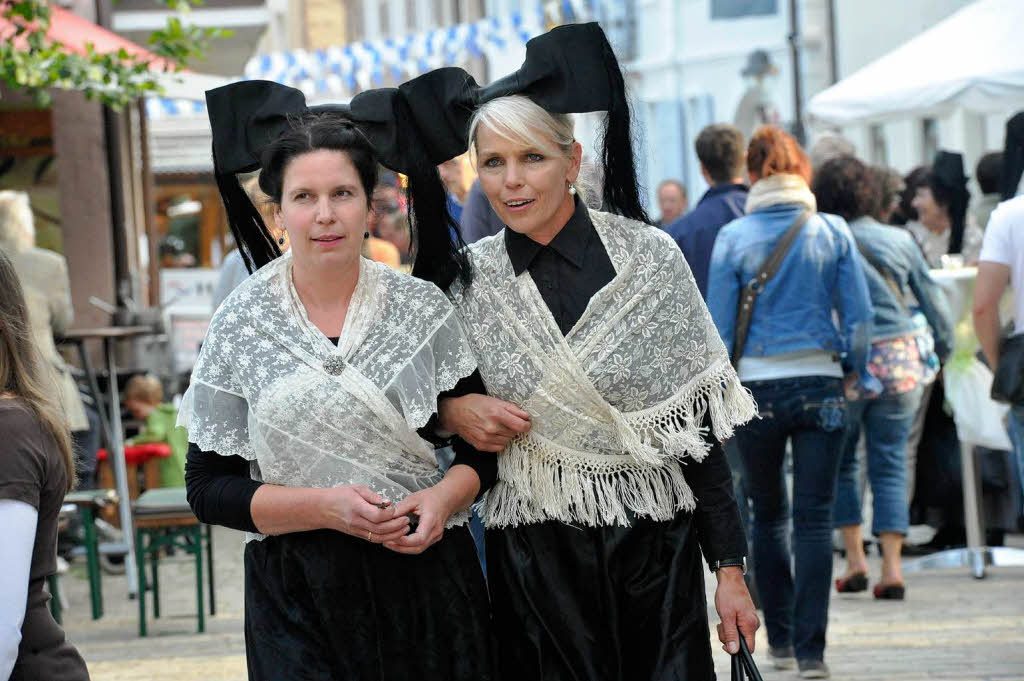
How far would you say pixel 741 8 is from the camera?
32312 millimetres

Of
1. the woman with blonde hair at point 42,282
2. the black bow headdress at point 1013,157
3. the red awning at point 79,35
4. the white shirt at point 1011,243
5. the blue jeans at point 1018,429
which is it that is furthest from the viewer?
the red awning at point 79,35

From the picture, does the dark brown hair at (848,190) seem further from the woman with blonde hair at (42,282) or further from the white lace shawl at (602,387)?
the white lace shawl at (602,387)

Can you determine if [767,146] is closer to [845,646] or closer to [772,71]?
[845,646]

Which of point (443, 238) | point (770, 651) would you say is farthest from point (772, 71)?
point (443, 238)

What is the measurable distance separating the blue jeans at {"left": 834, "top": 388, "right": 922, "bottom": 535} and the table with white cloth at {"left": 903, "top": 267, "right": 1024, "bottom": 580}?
571mm

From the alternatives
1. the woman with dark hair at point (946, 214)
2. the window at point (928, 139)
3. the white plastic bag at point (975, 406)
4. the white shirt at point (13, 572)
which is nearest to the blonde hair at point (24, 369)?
the white shirt at point (13, 572)

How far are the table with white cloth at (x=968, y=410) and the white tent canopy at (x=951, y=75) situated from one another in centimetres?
217

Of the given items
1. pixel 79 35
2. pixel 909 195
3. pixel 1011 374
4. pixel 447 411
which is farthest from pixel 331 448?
pixel 79 35

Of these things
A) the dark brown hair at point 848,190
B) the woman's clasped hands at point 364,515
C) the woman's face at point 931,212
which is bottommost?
the woman's clasped hands at point 364,515

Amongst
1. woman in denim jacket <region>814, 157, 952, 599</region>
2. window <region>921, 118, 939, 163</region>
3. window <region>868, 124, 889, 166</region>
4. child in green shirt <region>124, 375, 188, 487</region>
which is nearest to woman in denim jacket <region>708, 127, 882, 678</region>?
woman in denim jacket <region>814, 157, 952, 599</region>

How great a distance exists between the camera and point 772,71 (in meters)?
24.8

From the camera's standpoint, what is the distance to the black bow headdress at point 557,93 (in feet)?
12.0

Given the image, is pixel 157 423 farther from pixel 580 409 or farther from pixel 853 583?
pixel 580 409

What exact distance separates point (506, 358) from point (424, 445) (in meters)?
0.31
